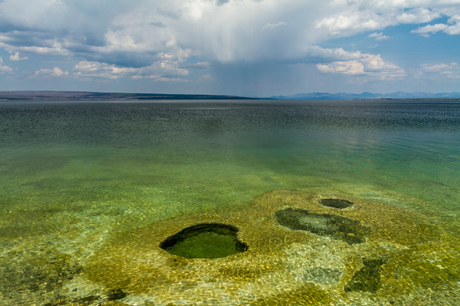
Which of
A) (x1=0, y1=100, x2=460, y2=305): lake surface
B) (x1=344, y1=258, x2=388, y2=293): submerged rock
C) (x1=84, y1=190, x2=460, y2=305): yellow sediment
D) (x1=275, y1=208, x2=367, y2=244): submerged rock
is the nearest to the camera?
(x1=84, y1=190, x2=460, y2=305): yellow sediment

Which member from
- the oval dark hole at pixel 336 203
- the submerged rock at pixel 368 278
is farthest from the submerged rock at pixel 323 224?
the oval dark hole at pixel 336 203

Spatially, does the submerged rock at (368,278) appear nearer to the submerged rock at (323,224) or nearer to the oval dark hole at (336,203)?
the submerged rock at (323,224)

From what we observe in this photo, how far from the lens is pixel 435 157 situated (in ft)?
88.7

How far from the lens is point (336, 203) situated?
586 inches

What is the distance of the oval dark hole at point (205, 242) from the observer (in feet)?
32.7

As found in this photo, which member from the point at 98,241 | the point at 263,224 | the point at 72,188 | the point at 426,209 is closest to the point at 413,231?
the point at 426,209

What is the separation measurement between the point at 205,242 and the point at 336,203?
8.17 metres

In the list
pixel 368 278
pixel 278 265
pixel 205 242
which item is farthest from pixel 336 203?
pixel 205 242

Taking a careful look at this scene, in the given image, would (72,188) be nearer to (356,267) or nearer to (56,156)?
(56,156)

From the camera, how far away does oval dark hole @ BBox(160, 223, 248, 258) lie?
9.95 meters

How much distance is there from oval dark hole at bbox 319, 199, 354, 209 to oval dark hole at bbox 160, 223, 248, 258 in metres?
5.98

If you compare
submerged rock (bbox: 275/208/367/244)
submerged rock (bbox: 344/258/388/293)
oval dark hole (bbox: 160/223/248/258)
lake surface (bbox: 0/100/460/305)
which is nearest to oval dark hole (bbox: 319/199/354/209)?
lake surface (bbox: 0/100/460/305)

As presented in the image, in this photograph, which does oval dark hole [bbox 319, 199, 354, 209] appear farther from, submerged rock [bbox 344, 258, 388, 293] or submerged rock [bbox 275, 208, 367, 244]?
submerged rock [bbox 344, 258, 388, 293]

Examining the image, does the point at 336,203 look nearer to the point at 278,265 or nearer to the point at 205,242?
the point at 278,265
